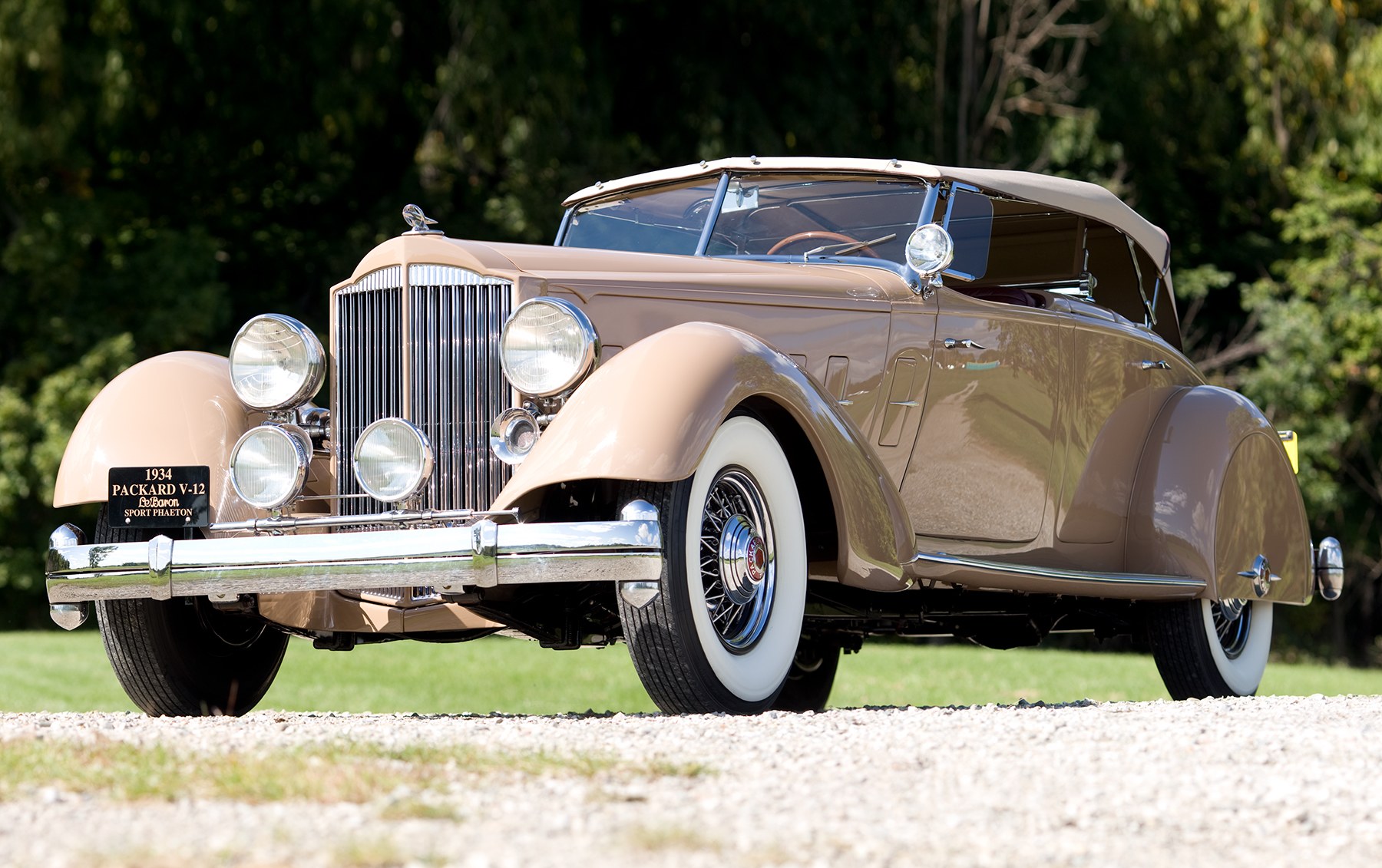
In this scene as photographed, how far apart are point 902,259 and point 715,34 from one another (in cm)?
1445

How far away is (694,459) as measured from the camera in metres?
4.43

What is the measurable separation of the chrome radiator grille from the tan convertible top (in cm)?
151

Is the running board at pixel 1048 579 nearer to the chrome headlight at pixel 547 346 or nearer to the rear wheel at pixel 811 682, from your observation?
the chrome headlight at pixel 547 346

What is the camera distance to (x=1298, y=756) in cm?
386

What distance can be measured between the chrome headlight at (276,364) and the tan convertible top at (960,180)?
1769 mm

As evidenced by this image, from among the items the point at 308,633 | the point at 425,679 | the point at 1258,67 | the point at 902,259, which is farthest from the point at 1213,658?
the point at 1258,67

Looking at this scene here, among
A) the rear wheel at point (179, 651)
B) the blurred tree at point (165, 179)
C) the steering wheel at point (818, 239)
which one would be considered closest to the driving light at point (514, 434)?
the rear wheel at point (179, 651)

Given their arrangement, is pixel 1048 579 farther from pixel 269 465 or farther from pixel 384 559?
pixel 269 465

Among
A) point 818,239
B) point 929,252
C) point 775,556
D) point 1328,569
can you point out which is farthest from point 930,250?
point 1328,569

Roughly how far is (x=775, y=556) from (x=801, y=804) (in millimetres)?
1803

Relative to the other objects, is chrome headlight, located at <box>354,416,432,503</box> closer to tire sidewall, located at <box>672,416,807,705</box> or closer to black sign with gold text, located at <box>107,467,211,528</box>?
black sign with gold text, located at <box>107,467,211,528</box>

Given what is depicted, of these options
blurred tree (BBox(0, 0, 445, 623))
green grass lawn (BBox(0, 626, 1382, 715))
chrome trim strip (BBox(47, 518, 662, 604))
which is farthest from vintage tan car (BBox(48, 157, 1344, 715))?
blurred tree (BBox(0, 0, 445, 623))

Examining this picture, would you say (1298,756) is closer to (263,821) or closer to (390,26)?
(263,821)

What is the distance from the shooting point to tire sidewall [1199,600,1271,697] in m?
6.85
